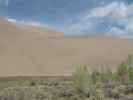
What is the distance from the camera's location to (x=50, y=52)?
3922 inches

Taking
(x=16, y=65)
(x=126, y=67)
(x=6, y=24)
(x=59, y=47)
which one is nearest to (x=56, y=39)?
(x=59, y=47)

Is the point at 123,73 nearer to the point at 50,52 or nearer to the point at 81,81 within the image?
the point at 81,81

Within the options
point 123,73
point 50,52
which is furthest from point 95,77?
point 50,52

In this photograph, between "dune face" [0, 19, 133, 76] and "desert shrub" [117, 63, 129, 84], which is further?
"dune face" [0, 19, 133, 76]

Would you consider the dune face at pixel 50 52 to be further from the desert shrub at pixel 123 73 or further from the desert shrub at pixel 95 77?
the desert shrub at pixel 123 73

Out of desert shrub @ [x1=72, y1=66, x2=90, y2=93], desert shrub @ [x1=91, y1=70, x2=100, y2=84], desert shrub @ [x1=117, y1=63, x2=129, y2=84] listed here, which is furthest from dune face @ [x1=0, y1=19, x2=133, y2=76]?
desert shrub @ [x1=72, y1=66, x2=90, y2=93]

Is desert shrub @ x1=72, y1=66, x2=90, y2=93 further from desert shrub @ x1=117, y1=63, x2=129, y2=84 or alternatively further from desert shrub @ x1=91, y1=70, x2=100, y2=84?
desert shrub @ x1=91, y1=70, x2=100, y2=84

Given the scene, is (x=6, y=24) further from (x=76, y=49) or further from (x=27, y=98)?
(x=27, y=98)

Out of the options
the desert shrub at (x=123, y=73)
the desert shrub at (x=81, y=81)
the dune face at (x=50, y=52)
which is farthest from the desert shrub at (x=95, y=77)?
the dune face at (x=50, y=52)

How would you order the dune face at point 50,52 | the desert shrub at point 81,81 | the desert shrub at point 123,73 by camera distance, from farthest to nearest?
the dune face at point 50,52 < the desert shrub at point 123,73 < the desert shrub at point 81,81

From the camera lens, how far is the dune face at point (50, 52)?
272ft

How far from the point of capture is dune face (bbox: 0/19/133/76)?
8281cm

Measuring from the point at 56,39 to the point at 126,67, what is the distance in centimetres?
8498

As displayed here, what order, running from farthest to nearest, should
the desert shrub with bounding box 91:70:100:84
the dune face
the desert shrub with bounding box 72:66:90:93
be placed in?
the dune face → the desert shrub with bounding box 91:70:100:84 → the desert shrub with bounding box 72:66:90:93
